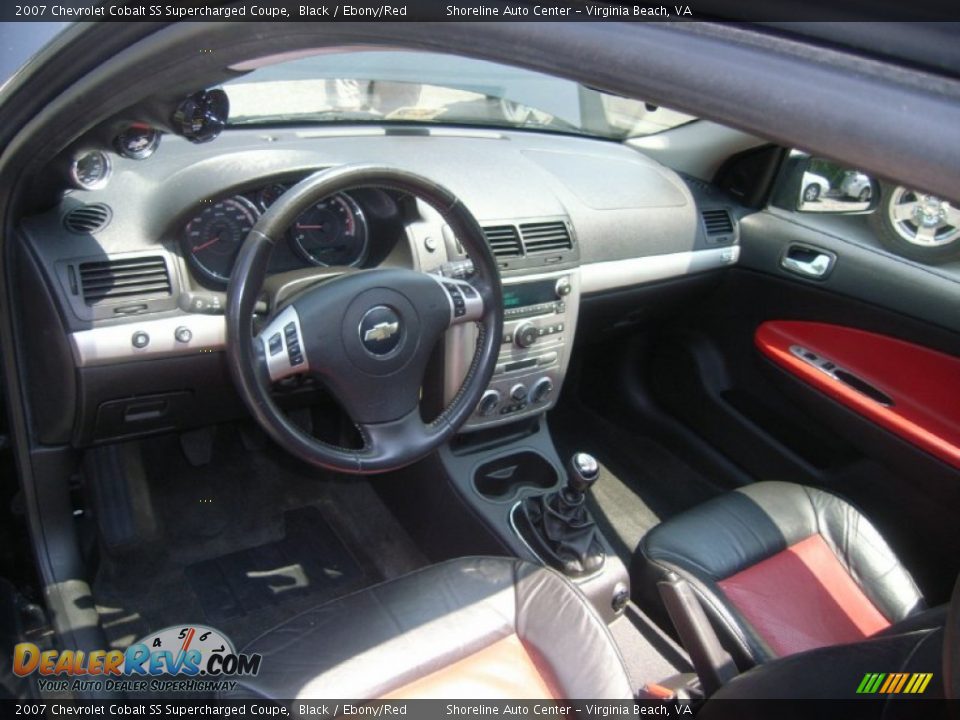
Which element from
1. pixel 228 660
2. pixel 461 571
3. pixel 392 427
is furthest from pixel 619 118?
pixel 228 660

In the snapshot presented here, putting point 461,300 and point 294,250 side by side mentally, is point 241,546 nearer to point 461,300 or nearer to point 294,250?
point 294,250

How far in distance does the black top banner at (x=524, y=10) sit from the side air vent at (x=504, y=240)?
130 cm

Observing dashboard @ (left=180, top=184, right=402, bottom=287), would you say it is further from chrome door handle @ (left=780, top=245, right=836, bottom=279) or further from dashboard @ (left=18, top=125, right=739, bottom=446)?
chrome door handle @ (left=780, top=245, right=836, bottom=279)

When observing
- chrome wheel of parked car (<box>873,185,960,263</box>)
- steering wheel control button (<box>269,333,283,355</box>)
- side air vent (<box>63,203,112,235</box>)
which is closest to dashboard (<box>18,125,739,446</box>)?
side air vent (<box>63,203,112,235</box>)

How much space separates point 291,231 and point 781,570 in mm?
1441

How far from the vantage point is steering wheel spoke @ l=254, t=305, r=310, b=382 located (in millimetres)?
1539

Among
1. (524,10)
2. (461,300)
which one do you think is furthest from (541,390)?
(524,10)

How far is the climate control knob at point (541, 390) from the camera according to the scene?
229 centimetres

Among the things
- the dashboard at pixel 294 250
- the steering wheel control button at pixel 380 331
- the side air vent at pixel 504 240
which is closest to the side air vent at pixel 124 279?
the dashboard at pixel 294 250

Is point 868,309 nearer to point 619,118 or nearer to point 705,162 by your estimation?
point 705,162

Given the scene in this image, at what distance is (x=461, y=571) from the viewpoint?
1.62 metres

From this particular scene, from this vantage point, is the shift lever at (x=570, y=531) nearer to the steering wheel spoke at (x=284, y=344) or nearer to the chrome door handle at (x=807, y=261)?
the steering wheel spoke at (x=284, y=344)

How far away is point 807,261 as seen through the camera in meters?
2.53

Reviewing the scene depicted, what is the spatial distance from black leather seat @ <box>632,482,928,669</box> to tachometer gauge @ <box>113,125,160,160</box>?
1378 mm
